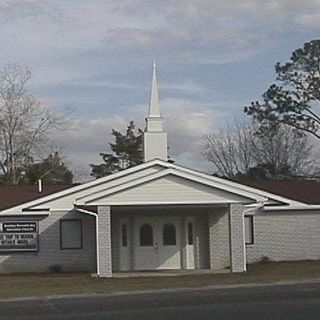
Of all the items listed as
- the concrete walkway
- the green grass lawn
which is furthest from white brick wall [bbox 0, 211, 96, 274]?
the concrete walkway

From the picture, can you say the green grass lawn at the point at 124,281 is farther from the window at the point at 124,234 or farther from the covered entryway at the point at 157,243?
the covered entryway at the point at 157,243

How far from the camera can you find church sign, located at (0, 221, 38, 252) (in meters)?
39.1

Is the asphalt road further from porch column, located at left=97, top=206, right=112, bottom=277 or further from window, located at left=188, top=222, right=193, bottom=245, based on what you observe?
window, located at left=188, top=222, right=193, bottom=245

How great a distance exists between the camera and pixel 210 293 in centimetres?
2595

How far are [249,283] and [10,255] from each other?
13.0 metres

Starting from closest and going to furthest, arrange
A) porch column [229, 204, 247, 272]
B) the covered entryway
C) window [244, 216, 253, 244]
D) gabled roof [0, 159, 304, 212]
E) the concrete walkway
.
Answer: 1. gabled roof [0, 159, 304, 212]
2. porch column [229, 204, 247, 272]
3. the concrete walkway
4. the covered entryway
5. window [244, 216, 253, 244]

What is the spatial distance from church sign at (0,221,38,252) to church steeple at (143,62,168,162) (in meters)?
5.97

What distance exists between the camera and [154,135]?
41188 mm

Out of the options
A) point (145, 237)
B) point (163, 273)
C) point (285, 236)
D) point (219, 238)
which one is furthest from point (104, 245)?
point (285, 236)

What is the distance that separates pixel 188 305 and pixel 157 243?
17845 millimetres

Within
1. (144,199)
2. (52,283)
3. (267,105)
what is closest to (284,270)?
(144,199)

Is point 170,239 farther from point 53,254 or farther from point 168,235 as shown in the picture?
point 53,254

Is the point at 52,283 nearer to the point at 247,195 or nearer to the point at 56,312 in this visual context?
the point at 247,195

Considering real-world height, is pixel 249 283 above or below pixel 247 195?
below
